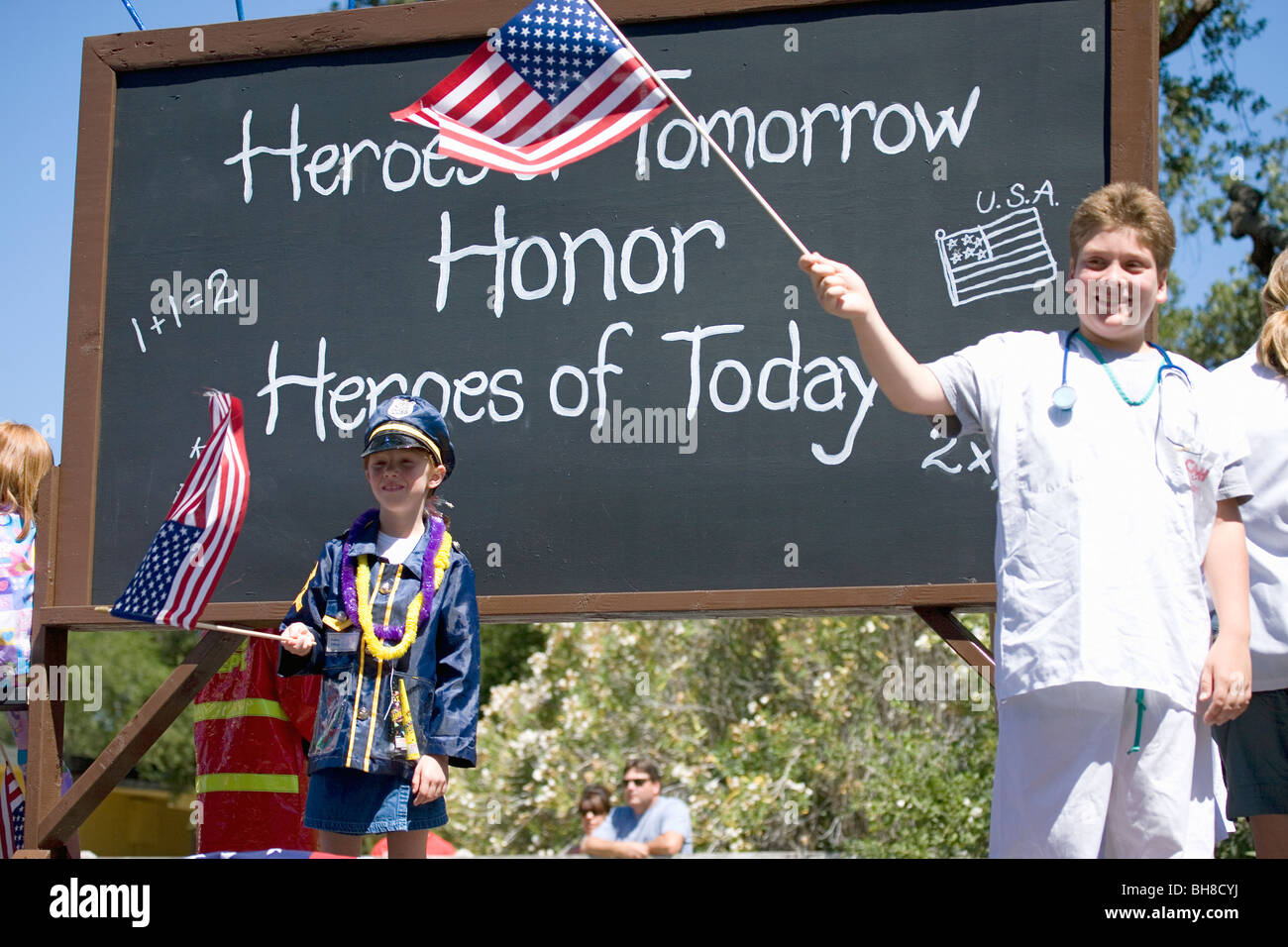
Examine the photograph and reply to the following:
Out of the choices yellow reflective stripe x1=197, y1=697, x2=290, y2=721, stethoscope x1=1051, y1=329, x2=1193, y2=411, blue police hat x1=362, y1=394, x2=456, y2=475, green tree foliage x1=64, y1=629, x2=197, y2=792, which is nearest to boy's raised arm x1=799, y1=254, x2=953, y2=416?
stethoscope x1=1051, y1=329, x2=1193, y2=411

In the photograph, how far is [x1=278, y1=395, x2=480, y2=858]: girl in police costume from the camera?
3711mm

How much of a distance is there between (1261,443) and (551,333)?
2213 mm

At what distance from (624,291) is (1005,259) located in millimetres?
1184

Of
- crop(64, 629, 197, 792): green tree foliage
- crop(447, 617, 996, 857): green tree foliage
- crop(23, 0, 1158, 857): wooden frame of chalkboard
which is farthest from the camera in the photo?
crop(64, 629, 197, 792): green tree foliage

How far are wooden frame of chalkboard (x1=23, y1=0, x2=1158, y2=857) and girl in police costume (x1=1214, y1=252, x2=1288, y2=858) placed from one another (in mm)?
935

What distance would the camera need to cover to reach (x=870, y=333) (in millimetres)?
2863

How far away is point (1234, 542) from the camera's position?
303 centimetres

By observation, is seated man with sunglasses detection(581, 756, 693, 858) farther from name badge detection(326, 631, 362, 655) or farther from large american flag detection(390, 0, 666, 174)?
large american flag detection(390, 0, 666, 174)

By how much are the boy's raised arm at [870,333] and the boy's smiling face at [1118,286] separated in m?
0.39

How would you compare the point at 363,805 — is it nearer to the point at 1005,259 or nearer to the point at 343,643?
the point at 343,643

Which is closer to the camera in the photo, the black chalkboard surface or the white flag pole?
the white flag pole

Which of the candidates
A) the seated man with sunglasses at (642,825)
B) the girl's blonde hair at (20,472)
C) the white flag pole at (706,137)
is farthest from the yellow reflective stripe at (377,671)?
the seated man with sunglasses at (642,825)

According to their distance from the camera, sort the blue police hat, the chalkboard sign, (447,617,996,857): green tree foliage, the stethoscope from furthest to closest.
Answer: (447,617,996,857): green tree foliage
the chalkboard sign
the blue police hat
the stethoscope

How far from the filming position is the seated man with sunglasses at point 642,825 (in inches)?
319
